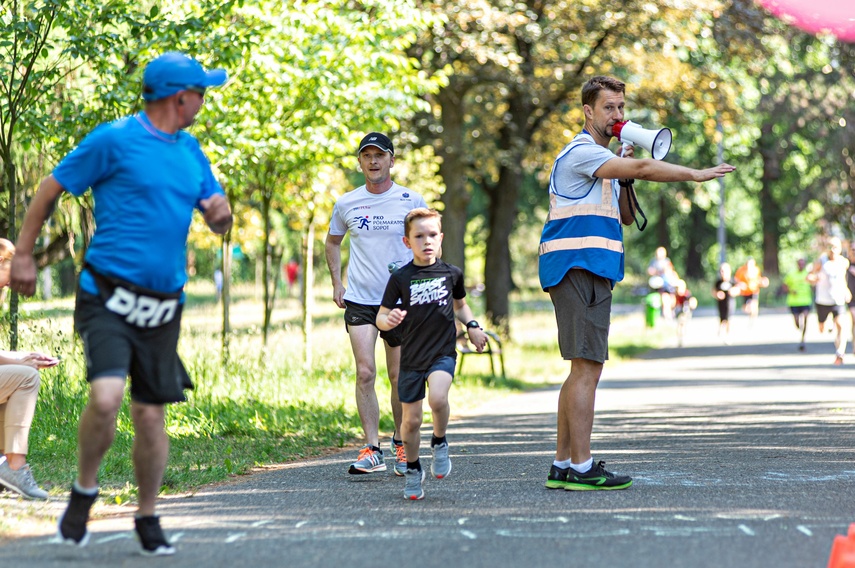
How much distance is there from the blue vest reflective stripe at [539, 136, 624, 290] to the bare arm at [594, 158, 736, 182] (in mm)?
211

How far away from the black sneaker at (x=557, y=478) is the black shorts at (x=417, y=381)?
900 millimetres

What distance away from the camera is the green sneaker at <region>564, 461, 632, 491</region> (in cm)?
702

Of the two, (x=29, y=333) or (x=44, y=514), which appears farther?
(x=29, y=333)

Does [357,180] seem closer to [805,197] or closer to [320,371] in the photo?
[805,197]

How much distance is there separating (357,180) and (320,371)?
20.1m

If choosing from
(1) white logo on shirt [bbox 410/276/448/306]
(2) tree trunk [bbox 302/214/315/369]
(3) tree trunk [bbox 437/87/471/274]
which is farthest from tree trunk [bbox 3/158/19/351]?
(3) tree trunk [bbox 437/87/471/274]

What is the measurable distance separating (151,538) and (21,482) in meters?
1.68

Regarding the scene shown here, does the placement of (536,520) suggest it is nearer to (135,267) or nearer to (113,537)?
(113,537)

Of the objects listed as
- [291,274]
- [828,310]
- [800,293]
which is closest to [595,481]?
[828,310]

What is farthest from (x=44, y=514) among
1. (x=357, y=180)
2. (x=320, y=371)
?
(x=357, y=180)

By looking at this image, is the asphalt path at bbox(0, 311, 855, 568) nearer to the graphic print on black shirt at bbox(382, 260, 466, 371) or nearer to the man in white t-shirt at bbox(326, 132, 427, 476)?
the man in white t-shirt at bbox(326, 132, 427, 476)

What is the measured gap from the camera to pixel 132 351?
5.21 meters

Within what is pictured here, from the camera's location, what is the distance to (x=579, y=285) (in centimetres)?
708

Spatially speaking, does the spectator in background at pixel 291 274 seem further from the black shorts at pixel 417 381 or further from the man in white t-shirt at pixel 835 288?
the black shorts at pixel 417 381
